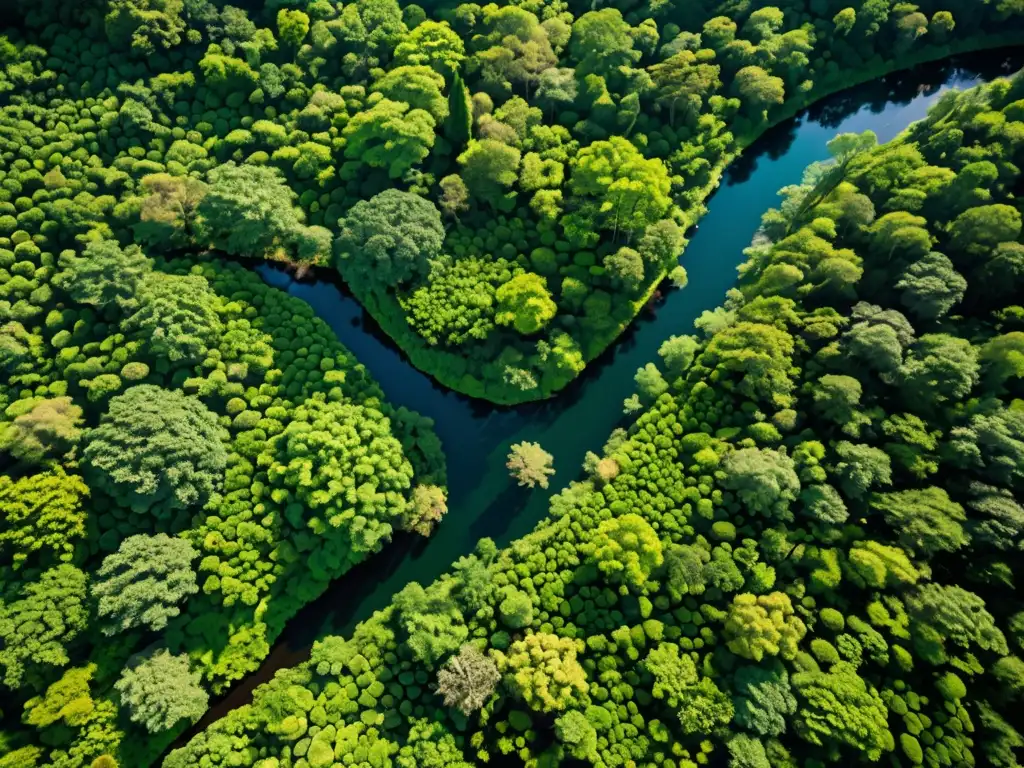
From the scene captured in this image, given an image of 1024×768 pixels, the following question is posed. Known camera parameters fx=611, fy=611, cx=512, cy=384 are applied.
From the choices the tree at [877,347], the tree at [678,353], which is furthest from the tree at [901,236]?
the tree at [678,353]

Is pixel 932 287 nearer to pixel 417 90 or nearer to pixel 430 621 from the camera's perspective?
pixel 430 621

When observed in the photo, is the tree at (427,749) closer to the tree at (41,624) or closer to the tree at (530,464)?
the tree at (530,464)

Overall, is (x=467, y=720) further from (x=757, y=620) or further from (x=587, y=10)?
(x=587, y=10)

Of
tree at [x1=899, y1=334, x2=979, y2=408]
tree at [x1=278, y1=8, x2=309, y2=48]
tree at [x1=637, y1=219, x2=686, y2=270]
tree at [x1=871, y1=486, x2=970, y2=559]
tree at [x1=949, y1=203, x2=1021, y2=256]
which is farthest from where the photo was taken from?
tree at [x1=278, y1=8, x2=309, y2=48]

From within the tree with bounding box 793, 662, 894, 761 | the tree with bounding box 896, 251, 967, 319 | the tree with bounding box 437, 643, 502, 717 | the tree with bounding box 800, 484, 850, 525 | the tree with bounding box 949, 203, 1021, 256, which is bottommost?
the tree with bounding box 437, 643, 502, 717

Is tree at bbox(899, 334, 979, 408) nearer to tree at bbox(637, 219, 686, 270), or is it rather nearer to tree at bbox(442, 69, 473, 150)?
tree at bbox(637, 219, 686, 270)

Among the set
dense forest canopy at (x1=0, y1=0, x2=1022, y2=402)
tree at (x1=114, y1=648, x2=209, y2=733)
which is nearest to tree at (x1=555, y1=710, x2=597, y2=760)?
tree at (x1=114, y1=648, x2=209, y2=733)
